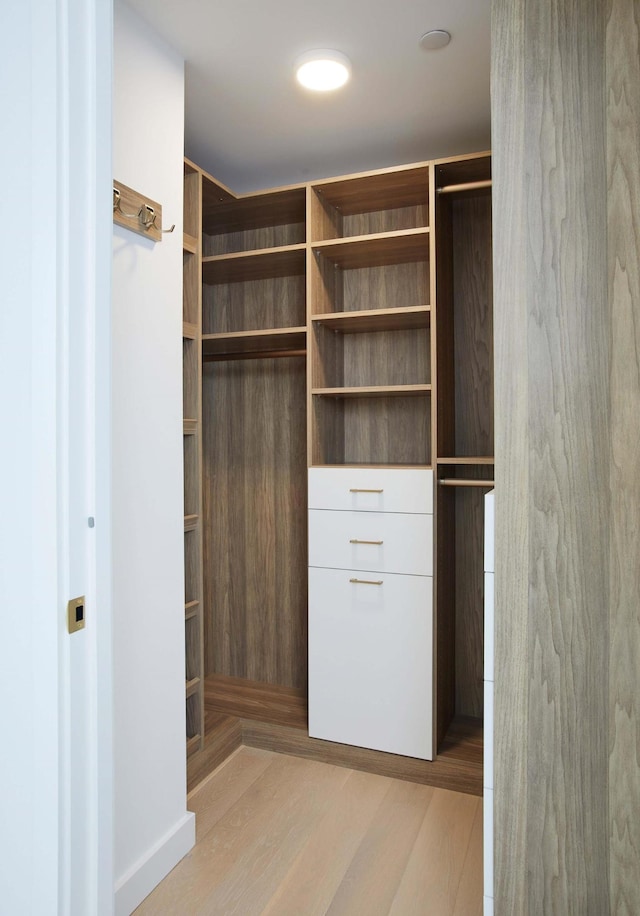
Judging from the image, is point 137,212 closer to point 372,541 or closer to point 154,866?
point 372,541

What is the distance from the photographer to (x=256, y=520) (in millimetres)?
3166

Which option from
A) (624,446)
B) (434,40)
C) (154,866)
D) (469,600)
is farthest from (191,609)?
(434,40)

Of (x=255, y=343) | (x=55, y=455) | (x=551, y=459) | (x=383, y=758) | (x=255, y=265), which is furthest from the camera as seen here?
(x=255, y=343)

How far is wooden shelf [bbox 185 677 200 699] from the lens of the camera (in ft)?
7.66

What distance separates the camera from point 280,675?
3.12 metres

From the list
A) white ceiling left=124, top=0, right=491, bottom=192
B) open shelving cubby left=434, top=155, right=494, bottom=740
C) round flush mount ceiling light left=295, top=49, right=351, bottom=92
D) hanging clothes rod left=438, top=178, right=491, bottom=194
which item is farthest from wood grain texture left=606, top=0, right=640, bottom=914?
open shelving cubby left=434, top=155, right=494, bottom=740

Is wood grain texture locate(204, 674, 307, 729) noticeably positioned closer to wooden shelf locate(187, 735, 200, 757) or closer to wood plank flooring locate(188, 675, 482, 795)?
wood plank flooring locate(188, 675, 482, 795)

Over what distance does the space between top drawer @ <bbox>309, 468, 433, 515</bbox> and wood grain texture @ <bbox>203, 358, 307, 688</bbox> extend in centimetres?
48

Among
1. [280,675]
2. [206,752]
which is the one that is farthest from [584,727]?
[280,675]

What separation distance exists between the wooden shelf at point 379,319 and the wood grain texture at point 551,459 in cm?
130

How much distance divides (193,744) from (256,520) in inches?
43.4

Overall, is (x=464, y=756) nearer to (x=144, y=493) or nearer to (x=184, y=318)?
(x=144, y=493)

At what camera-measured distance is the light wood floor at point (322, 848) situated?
5.87 ft

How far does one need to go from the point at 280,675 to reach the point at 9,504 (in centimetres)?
233
